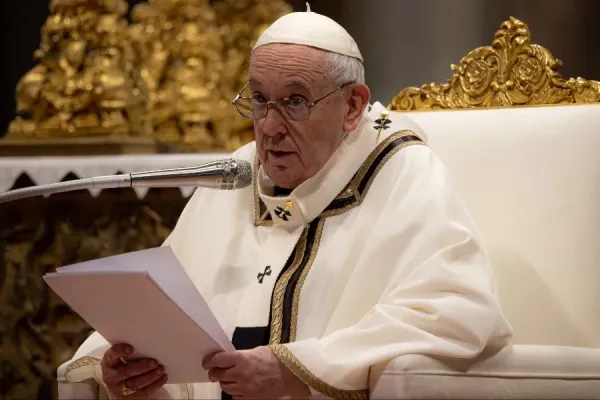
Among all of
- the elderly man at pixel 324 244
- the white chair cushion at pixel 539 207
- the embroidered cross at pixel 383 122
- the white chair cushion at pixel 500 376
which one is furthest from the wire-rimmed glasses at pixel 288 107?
the white chair cushion at pixel 500 376

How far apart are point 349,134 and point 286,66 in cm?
31

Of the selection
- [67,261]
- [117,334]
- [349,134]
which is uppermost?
[349,134]

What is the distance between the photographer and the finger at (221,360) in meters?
2.60

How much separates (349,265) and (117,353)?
2.56 ft

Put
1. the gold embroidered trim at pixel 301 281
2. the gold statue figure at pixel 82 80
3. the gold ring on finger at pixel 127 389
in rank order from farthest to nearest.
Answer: the gold statue figure at pixel 82 80 < the gold embroidered trim at pixel 301 281 < the gold ring on finger at pixel 127 389

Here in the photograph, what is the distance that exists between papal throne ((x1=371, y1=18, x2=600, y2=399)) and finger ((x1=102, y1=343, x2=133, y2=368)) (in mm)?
1135

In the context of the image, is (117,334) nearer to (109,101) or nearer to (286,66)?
(286,66)

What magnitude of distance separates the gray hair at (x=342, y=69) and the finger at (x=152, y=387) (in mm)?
1008

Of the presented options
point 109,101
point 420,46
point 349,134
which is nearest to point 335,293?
point 349,134

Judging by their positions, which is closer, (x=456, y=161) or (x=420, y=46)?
(x=456, y=161)

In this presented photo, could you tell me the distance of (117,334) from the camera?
2.63m

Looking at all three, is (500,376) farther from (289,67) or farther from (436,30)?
(436,30)

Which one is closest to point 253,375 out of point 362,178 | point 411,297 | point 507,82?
point 411,297

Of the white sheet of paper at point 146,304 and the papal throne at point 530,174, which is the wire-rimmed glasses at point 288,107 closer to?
the papal throne at point 530,174
